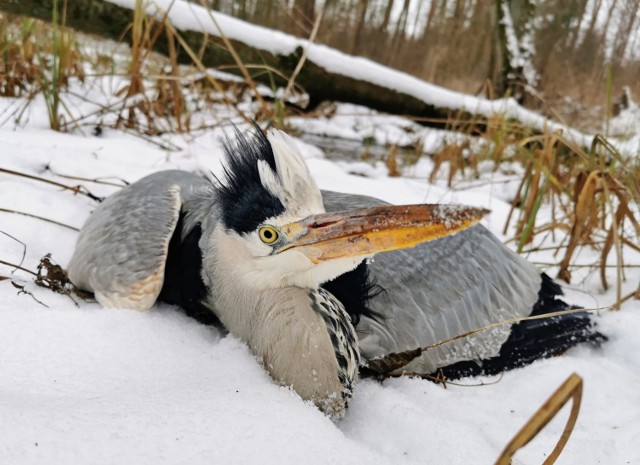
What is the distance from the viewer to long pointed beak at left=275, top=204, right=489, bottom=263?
4.25 feet

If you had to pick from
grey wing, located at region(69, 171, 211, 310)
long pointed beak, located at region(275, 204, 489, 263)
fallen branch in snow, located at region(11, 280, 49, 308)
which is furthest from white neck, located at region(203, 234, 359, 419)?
fallen branch in snow, located at region(11, 280, 49, 308)

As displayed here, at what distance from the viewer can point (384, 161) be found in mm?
5477

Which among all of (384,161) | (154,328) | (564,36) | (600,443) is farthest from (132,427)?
(564,36)

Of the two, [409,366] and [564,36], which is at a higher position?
[564,36]

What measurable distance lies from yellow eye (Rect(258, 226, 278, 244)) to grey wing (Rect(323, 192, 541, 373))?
0.45 metres

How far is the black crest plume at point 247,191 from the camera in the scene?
4.96ft

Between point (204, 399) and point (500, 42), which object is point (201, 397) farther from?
point (500, 42)

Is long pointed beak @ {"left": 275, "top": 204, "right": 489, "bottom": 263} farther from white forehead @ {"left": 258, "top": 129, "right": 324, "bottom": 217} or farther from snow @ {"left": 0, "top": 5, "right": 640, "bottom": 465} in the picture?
snow @ {"left": 0, "top": 5, "right": 640, "bottom": 465}

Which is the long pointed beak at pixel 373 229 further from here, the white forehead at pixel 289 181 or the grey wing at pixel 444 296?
the grey wing at pixel 444 296

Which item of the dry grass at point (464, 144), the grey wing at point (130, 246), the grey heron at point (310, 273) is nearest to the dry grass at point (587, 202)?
the dry grass at point (464, 144)

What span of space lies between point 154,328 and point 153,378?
12.2 inches

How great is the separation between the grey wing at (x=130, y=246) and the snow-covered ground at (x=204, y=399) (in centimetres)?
8

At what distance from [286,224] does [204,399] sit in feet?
1.61

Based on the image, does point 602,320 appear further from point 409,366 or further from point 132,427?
point 132,427
